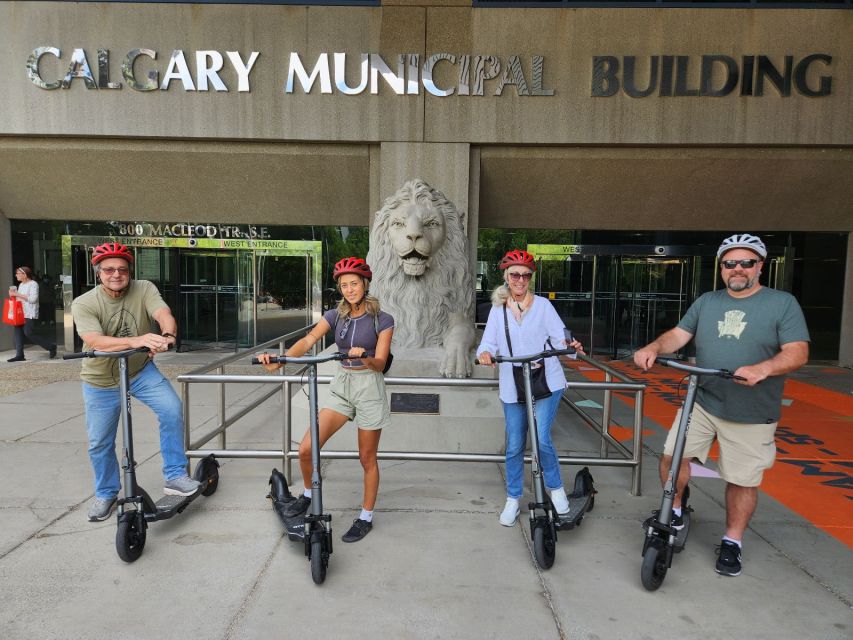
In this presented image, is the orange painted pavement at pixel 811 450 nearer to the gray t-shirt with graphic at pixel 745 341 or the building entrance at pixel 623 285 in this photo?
the gray t-shirt with graphic at pixel 745 341

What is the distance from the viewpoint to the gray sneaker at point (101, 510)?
11.2ft

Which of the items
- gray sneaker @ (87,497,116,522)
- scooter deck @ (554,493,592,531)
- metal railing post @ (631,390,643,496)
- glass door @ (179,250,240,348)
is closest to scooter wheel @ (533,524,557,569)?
scooter deck @ (554,493,592,531)

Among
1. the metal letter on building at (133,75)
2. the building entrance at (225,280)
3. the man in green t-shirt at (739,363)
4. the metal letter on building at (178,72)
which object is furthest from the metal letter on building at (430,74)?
the man in green t-shirt at (739,363)

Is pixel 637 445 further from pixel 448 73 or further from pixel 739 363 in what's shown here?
pixel 448 73

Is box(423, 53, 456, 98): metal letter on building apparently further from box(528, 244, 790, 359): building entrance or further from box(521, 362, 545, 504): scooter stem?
box(521, 362, 545, 504): scooter stem

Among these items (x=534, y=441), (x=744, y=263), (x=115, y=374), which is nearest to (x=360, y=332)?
(x=534, y=441)

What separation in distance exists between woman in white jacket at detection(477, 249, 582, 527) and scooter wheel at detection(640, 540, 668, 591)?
26.4 inches

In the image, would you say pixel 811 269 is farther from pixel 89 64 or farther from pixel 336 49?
pixel 89 64

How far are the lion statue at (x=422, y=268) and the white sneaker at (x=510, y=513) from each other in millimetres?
1647

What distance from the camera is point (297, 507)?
334 centimetres

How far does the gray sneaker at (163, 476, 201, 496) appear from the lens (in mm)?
3484

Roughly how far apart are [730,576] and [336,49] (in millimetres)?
7906

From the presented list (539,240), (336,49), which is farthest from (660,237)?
(336,49)

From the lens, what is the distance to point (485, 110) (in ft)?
26.7
